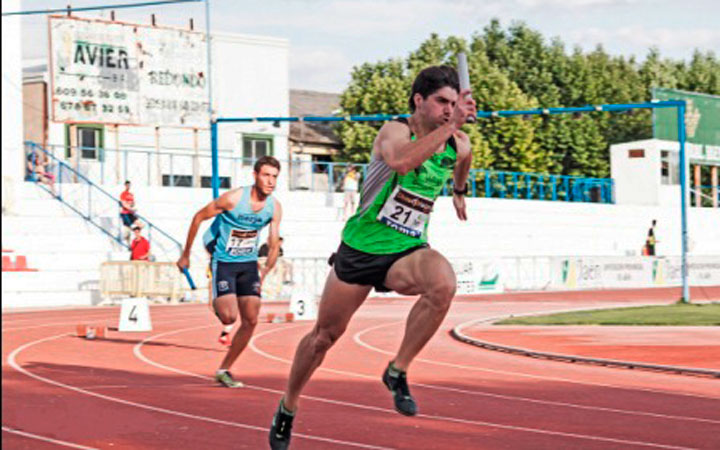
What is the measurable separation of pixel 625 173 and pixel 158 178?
81.3 ft

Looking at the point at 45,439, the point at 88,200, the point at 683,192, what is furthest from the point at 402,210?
the point at 88,200

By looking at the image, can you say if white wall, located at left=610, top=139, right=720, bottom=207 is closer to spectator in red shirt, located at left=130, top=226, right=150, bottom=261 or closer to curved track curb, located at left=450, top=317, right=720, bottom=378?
spectator in red shirt, located at left=130, top=226, right=150, bottom=261

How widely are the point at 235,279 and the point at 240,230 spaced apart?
1.53ft

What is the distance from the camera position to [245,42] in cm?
4416

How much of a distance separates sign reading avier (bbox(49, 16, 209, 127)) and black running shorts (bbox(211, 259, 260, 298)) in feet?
76.6

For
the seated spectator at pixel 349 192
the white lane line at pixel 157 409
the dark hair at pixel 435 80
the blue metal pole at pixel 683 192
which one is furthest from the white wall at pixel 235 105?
the dark hair at pixel 435 80

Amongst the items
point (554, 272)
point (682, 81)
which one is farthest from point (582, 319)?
point (682, 81)

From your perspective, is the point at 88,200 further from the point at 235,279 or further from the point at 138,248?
the point at 235,279

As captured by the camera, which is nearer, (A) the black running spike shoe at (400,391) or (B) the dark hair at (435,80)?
(B) the dark hair at (435,80)

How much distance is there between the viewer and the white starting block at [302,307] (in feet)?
73.0

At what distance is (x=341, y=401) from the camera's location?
9.99m

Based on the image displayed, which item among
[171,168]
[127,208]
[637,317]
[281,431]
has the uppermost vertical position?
[171,168]

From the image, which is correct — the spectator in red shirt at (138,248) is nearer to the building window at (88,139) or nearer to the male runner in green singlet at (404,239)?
the building window at (88,139)

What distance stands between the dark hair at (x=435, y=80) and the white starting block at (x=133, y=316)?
44.8 ft
